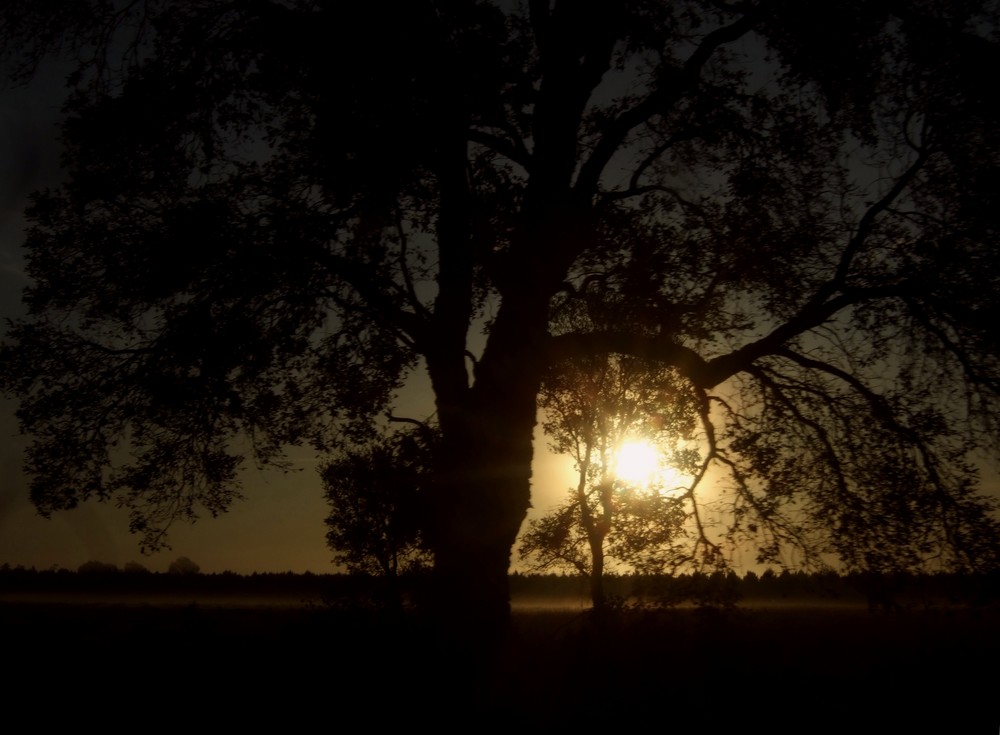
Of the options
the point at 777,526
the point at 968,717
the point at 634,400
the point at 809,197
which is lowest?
the point at 968,717

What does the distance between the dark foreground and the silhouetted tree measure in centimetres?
261

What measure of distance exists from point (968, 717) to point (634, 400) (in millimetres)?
7420

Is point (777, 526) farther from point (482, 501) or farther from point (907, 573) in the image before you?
point (482, 501)

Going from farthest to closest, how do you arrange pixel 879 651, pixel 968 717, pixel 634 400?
pixel 879 651, pixel 634 400, pixel 968 717

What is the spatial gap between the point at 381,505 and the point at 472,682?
649 centimetres

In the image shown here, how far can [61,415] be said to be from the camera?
12.3 metres

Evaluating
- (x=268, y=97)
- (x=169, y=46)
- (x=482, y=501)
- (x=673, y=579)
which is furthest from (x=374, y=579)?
(x=169, y=46)

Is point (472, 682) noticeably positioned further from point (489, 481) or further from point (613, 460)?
point (613, 460)

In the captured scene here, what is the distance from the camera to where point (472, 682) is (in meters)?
11.2

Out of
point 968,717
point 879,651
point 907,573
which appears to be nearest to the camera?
point 968,717

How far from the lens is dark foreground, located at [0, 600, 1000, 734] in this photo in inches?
410

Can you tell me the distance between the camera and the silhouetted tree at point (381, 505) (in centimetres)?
1576

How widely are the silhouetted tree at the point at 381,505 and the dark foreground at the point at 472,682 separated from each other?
103 inches

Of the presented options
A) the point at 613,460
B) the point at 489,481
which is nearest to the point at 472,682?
the point at 489,481
